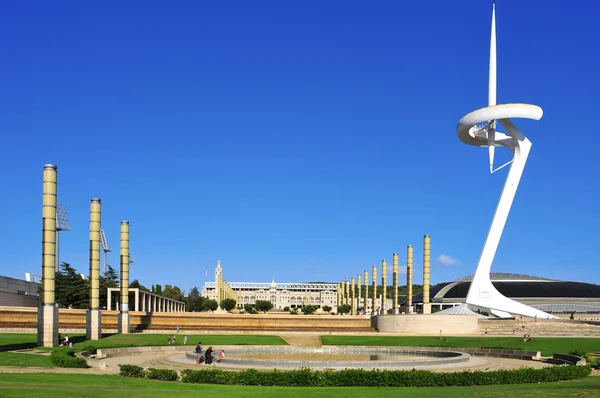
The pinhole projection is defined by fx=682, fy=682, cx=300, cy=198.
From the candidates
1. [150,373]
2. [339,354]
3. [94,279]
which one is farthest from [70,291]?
[150,373]

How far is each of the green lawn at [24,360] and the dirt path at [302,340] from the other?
17.0 m

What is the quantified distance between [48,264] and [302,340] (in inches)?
664

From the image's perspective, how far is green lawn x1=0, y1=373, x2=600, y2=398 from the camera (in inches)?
641

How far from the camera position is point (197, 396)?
16.2 meters

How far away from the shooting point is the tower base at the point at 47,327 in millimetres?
33094

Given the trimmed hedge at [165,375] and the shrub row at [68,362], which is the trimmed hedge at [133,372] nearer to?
the trimmed hedge at [165,375]

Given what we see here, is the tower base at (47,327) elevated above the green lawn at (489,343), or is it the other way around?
the tower base at (47,327)

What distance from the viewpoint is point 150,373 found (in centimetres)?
2184

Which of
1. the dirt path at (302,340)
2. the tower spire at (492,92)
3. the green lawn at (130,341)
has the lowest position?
the dirt path at (302,340)

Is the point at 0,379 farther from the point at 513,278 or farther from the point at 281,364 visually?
the point at 513,278

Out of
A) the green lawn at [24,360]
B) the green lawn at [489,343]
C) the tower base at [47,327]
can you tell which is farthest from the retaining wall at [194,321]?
the green lawn at [24,360]

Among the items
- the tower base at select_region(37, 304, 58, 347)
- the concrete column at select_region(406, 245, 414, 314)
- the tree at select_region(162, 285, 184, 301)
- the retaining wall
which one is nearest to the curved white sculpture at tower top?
the concrete column at select_region(406, 245, 414, 314)

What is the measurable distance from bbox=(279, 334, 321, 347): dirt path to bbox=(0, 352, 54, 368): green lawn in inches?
669

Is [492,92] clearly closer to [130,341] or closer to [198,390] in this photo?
[130,341]
